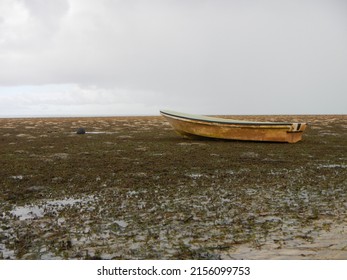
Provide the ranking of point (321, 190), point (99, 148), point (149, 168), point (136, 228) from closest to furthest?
point (136, 228) < point (321, 190) < point (149, 168) < point (99, 148)

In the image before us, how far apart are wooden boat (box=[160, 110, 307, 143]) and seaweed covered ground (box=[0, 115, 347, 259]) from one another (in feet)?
17.1

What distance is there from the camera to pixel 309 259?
4.36 m

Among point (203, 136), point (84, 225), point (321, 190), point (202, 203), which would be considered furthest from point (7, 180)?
point (203, 136)

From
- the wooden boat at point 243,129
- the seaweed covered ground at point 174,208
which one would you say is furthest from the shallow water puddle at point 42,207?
the wooden boat at point 243,129

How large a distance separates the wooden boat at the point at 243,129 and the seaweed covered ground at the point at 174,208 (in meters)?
5.21

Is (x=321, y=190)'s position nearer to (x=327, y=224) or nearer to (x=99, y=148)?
(x=327, y=224)

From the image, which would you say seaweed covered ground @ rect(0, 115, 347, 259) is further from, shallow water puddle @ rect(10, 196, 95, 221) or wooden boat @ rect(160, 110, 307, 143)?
wooden boat @ rect(160, 110, 307, 143)

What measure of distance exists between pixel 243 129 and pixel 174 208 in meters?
12.0

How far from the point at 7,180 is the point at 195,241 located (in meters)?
6.15

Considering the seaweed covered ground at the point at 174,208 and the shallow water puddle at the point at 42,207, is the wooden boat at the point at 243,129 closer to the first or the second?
the seaweed covered ground at the point at 174,208

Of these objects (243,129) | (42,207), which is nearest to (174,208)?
(42,207)

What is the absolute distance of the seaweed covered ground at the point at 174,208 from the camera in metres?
4.79

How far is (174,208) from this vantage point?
667 centimetres

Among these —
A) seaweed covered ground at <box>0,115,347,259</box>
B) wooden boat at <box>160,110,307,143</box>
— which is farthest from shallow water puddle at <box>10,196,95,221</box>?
wooden boat at <box>160,110,307,143</box>
